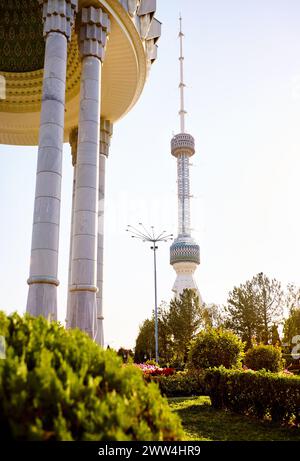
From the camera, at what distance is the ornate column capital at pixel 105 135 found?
23062 mm

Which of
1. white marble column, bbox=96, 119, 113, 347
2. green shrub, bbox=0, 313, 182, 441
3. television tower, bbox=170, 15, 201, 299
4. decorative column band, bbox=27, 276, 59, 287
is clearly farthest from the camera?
television tower, bbox=170, 15, 201, 299

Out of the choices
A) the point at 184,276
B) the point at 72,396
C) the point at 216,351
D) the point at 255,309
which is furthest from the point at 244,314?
the point at 184,276

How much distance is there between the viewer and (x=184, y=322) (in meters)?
49.1

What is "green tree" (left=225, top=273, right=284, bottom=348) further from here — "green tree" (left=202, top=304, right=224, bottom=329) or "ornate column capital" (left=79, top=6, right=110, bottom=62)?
"ornate column capital" (left=79, top=6, right=110, bottom=62)

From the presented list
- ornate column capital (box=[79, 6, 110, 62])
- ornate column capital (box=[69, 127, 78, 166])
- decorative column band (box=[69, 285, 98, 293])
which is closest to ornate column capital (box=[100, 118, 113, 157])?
ornate column capital (box=[69, 127, 78, 166])

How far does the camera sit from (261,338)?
45.4m

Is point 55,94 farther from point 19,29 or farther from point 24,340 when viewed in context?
point 24,340

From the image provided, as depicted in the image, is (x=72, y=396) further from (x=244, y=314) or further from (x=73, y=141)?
(x=244, y=314)

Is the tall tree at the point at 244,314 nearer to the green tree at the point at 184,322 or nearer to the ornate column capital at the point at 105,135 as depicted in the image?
the green tree at the point at 184,322

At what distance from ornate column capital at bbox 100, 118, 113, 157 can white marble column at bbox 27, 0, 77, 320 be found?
739cm

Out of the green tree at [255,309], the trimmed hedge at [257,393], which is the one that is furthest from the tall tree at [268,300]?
the trimmed hedge at [257,393]

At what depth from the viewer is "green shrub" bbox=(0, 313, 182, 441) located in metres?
3.17

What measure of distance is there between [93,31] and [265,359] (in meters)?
17.3
